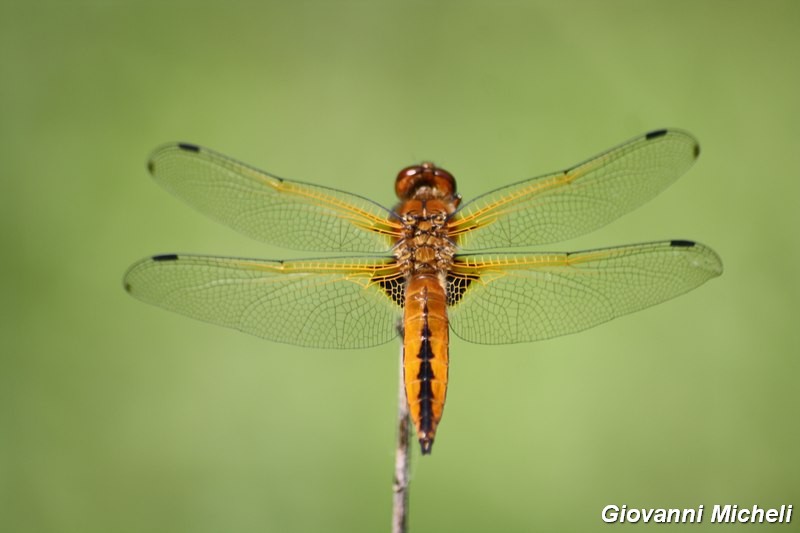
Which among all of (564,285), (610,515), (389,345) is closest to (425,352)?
(564,285)

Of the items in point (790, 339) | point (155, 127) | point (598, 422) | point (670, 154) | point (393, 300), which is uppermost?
point (155, 127)

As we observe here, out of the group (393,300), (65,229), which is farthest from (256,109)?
(393,300)

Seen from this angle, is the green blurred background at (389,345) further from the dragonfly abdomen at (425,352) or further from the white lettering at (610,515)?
the dragonfly abdomen at (425,352)

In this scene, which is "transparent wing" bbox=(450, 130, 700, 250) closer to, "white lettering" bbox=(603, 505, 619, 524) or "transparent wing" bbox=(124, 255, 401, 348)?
"transparent wing" bbox=(124, 255, 401, 348)

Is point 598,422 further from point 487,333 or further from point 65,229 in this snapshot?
point 65,229

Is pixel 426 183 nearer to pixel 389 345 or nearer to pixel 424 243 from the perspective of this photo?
pixel 424 243

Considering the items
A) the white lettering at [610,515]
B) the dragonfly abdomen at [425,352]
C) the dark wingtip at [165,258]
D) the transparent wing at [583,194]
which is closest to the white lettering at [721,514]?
the white lettering at [610,515]
